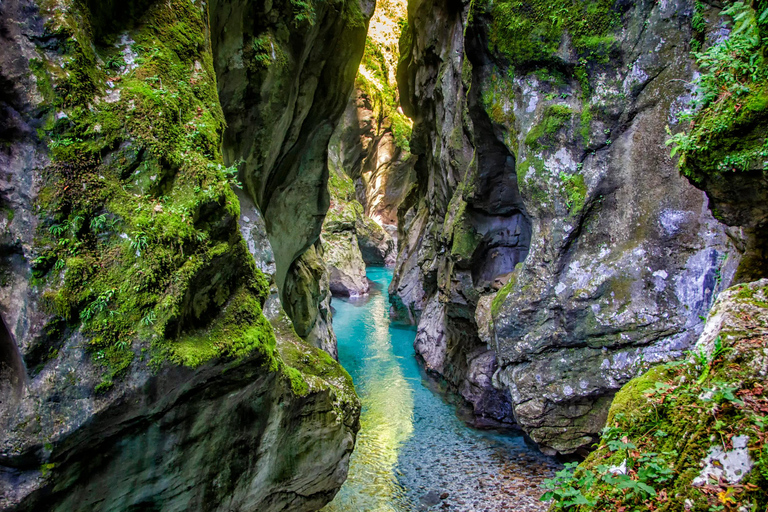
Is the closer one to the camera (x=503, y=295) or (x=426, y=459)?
(x=503, y=295)

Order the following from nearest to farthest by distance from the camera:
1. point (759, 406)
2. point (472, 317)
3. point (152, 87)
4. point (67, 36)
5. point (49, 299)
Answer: point (759, 406) < point (49, 299) < point (67, 36) < point (152, 87) < point (472, 317)

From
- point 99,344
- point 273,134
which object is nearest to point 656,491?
point 99,344

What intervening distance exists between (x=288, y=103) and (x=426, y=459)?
8057 millimetres

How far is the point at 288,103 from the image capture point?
849cm

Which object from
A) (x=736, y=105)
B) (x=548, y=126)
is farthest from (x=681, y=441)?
(x=548, y=126)

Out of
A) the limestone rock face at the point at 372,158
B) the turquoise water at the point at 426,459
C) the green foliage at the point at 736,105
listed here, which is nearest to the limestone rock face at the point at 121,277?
the turquoise water at the point at 426,459

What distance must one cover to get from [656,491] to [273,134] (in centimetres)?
783

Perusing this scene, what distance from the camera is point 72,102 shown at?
3.54 metres

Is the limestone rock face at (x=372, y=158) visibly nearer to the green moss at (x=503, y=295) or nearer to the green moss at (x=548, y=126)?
the green moss at (x=548, y=126)

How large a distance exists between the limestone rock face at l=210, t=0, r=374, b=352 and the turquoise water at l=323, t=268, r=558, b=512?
3053 mm

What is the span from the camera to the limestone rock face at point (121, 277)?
3262mm

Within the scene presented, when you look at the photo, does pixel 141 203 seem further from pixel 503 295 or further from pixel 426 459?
pixel 426 459

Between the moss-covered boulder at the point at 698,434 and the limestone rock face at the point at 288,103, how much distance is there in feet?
21.6

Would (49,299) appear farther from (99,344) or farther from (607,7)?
(607,7)
